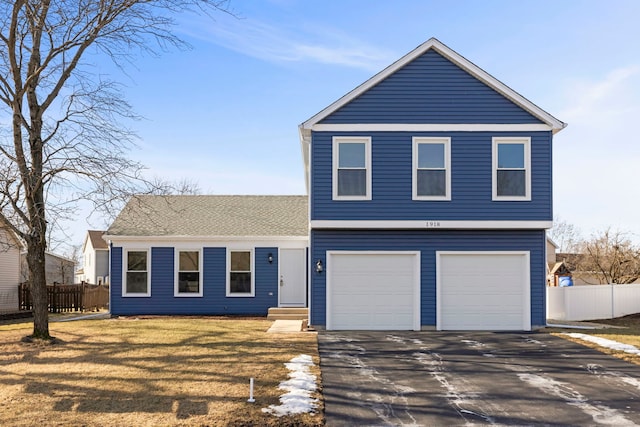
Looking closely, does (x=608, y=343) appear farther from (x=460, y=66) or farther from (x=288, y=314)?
(x=288, y=314)

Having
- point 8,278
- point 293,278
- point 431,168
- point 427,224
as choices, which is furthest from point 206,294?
point 8,278

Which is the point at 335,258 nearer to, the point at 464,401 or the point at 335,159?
the point at 335,159

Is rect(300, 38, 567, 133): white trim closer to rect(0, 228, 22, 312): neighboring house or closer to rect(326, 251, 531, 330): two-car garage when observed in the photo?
A: rect(326, 251, 531, 330): two-car garage

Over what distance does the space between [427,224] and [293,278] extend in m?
6.72

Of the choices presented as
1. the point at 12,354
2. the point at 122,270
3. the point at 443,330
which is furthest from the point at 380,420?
the point at 122,270

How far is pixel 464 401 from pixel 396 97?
10.0 metres

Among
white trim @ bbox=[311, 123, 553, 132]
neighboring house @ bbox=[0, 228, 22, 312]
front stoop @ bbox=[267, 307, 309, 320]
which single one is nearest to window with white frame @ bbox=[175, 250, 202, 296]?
front stoop @ bbox=[267, 307, 309, 320]

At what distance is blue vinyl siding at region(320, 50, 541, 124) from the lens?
17.2 meters

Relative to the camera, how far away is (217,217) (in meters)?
23.8

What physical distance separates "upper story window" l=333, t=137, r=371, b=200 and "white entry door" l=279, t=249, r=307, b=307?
18.5ft

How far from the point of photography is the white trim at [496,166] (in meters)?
17.0

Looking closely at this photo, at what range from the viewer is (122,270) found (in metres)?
22.1

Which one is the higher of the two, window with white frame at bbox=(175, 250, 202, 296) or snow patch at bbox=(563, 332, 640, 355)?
window with white frame at bbox=(175, 250, 202, 296)

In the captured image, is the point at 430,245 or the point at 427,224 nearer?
the point at 427,224
